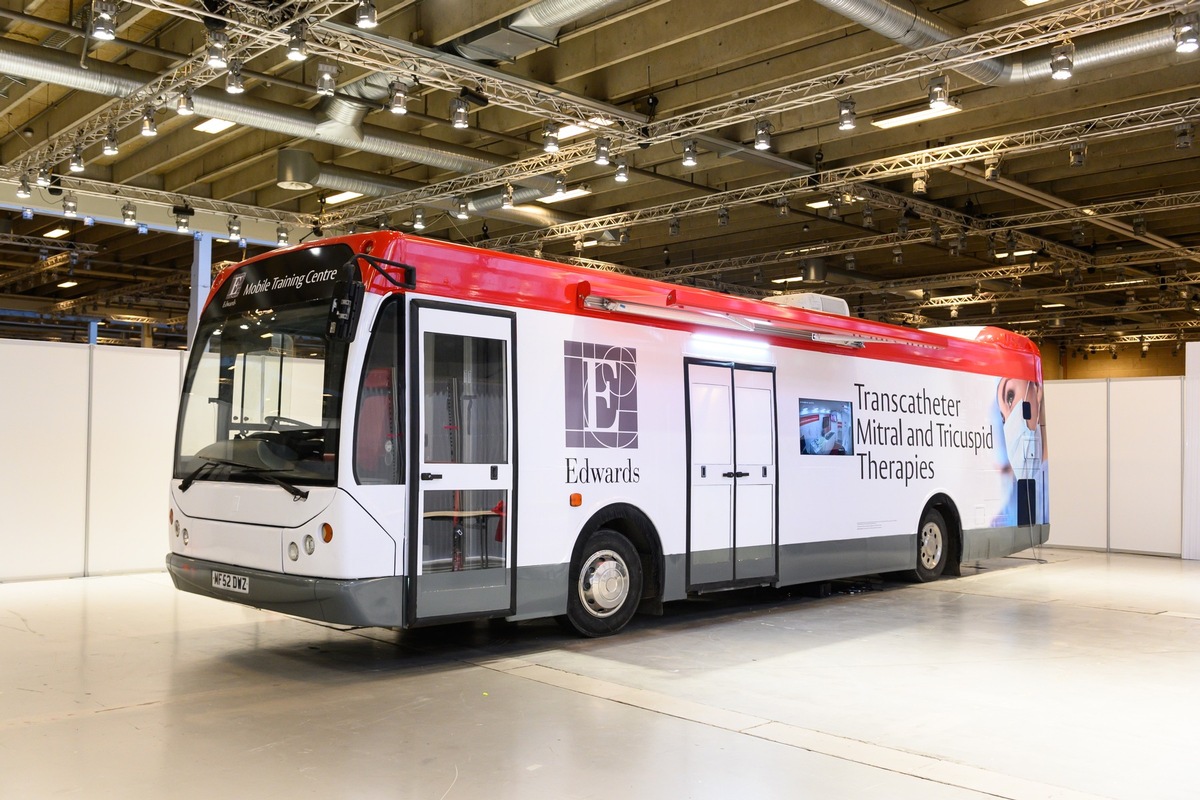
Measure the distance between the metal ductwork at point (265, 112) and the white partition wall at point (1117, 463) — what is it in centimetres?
898

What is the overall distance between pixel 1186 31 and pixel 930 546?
562cm

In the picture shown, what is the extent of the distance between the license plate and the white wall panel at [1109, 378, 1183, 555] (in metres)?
12.4

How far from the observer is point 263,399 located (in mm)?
6816

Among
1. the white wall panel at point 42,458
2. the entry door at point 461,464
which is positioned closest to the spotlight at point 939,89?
the entry door at point 461,464

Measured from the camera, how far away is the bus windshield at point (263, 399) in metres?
6.37

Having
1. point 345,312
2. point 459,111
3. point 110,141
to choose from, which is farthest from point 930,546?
point 110,141

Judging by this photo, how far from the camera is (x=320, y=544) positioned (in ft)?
20.5

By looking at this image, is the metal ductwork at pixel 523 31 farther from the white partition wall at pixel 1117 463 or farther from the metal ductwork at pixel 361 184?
the white partition wall at pixel 1117 463

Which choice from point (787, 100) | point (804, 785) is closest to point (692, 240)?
point (787, 100)

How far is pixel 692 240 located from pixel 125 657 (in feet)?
44.2

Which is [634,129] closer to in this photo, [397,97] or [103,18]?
[397,97]

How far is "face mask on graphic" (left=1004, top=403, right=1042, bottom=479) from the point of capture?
40.1ft

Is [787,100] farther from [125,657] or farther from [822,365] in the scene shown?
[125,657]

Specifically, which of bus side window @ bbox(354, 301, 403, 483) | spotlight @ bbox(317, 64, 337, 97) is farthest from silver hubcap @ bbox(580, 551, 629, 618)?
spotlight @ bbox(317, 64, 337, 97)
